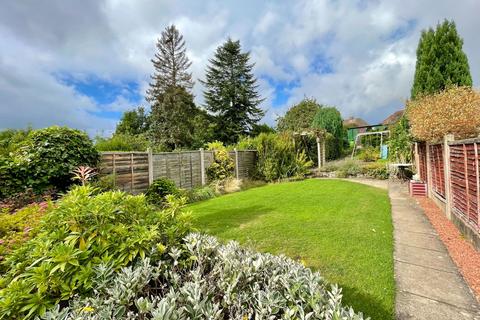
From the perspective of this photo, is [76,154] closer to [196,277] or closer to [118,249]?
[118,249]

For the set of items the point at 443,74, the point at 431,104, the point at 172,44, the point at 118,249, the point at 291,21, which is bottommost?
the point at 118,249

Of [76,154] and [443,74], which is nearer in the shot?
[76,154]

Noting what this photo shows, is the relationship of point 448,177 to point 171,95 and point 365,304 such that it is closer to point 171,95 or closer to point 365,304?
point 365,304

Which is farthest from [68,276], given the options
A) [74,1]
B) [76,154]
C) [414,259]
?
[74,1]

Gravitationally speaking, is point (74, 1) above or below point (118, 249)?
above

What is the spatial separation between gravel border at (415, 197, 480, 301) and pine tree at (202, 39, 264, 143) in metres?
21.1

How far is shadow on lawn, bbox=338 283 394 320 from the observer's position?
89.0 inches

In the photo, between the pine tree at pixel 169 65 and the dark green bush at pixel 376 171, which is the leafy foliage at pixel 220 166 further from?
the pine tree at pixel 169 65

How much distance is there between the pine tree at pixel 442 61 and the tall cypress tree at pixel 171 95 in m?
18.2

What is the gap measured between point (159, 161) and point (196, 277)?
7735 mm

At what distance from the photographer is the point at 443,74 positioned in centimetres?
983

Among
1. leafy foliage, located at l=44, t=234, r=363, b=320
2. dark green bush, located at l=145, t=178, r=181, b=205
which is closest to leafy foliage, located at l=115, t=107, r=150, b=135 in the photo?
dark green bush, located at l=145, t=178, r=181, b=205

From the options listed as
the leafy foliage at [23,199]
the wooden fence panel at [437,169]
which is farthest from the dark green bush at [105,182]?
the wooden fence panel at [437,169]

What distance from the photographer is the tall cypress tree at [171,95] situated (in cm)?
2305
